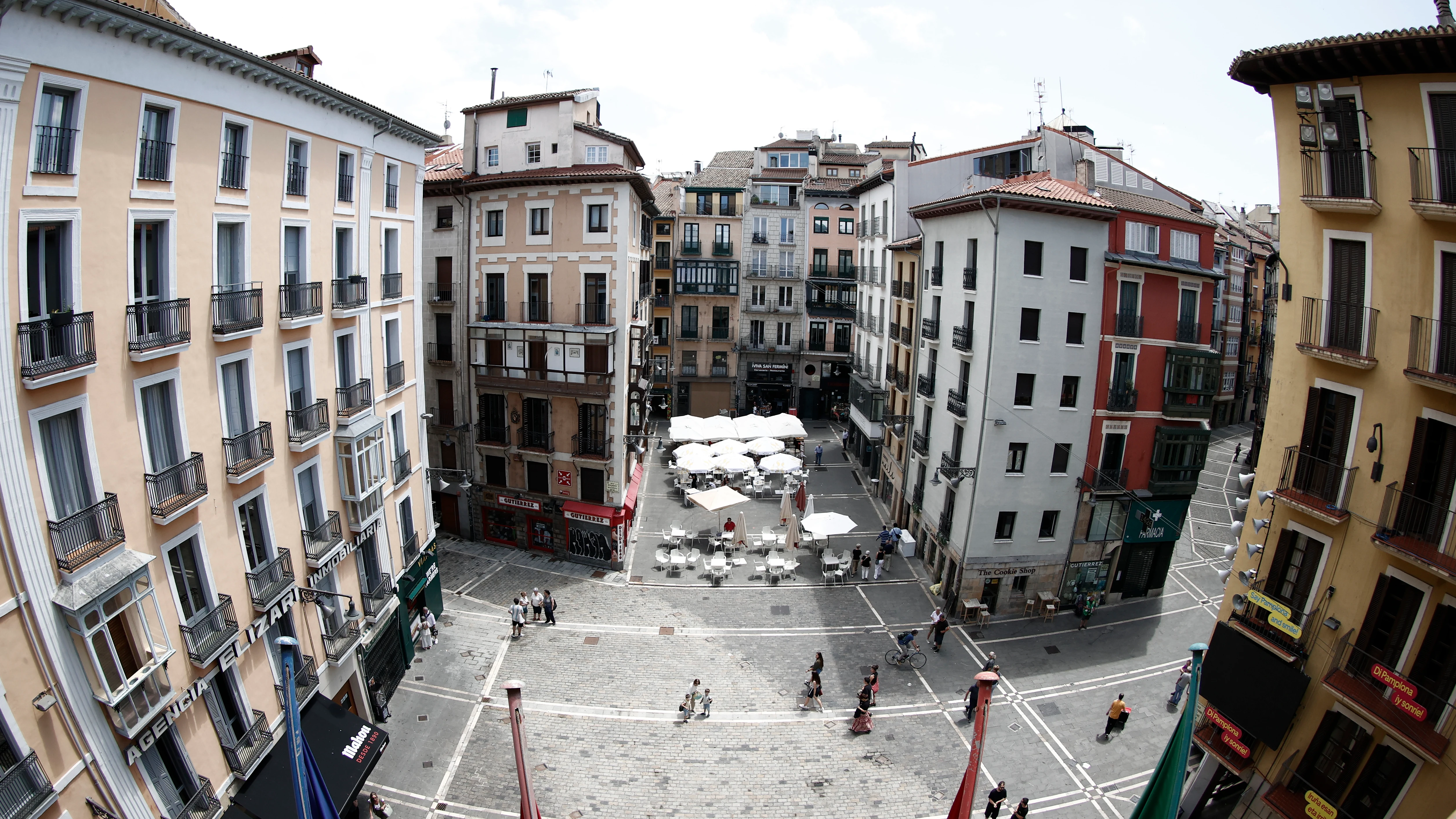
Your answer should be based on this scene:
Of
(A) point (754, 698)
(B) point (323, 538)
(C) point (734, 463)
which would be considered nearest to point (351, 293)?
(B) point (323, 538)

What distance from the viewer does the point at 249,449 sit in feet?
56.1

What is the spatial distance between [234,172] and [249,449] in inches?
251

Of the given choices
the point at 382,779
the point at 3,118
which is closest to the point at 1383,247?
the point at 3,118

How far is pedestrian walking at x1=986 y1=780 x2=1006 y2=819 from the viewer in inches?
784

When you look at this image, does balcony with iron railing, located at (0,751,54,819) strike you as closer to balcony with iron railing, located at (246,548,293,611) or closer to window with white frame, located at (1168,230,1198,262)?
balcony with iron railing, located at (246,548,293,611)

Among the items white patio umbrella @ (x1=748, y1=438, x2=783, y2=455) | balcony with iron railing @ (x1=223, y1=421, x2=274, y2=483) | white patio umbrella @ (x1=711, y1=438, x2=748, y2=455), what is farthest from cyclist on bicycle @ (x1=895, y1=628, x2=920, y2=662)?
balcony with iron railing @ (x1=223, y1=421, x2=274, y2=483)

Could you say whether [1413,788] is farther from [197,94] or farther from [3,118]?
[197,94]

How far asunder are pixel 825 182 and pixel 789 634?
42.4m

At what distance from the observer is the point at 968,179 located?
41781 mm

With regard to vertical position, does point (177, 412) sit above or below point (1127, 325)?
below

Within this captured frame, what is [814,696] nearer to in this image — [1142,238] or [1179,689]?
[1179,689]

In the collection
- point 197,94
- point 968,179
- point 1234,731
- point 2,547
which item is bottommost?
point 1234,731

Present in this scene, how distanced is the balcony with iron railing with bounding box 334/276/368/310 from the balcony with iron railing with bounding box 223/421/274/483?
4494mm

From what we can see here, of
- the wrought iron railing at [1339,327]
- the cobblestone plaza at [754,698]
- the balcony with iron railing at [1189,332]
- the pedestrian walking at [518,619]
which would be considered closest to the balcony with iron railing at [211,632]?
the cobblestone plaza at [754,698]
